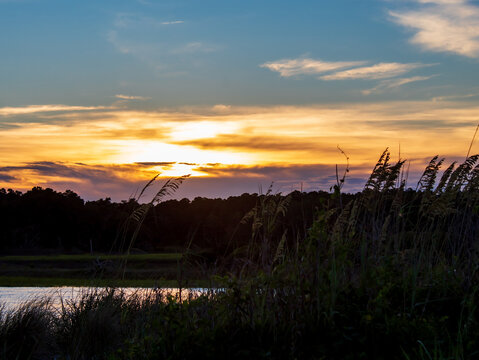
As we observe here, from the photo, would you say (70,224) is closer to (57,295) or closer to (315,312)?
(57,295)

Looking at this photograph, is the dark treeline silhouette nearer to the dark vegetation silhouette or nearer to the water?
the water

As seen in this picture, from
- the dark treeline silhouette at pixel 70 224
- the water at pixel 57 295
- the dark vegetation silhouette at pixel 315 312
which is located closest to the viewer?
the dark vegetation silhouette at pixel 315 312

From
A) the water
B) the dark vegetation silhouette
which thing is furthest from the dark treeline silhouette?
the dark vegetation silhouette

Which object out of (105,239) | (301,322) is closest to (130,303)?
(301,322)

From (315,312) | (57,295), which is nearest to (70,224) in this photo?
(57,295)

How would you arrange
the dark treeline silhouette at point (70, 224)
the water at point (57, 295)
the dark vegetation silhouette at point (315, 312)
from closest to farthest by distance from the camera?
the dark vegetation silhouette at point (315, 312) → the water at point (57, 295) → the dark treeline silhouette at point (70, 224)

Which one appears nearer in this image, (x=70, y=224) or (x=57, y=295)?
(x=57, y=295)

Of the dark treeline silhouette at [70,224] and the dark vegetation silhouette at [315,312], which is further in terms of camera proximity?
the dark treeline silhouette at [70,224]

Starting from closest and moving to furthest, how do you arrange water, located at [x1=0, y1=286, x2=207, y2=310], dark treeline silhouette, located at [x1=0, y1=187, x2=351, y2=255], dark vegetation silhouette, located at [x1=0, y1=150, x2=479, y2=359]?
1. dark vegetation silhouette, located at [x1=0, y1=150, x2=479, y2=359]
2. water, located at [x1=0, y1=286, x2=207, y2=310]
3. dark treeline silhouette, located at [x1=0, y1=187, x2=351, y2=255]

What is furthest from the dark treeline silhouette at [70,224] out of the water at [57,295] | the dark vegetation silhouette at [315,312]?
the dark vegetation silhouette at [315,312]

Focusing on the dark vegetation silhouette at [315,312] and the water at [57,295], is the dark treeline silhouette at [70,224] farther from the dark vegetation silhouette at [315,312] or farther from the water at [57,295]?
the dark vegetation silhouette at [315,312]

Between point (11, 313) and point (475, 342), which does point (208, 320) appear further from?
point (11, 313)

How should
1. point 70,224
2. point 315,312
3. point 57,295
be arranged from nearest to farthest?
point 315,312 < point 57,295 < point 70,224

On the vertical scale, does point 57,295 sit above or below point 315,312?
below
